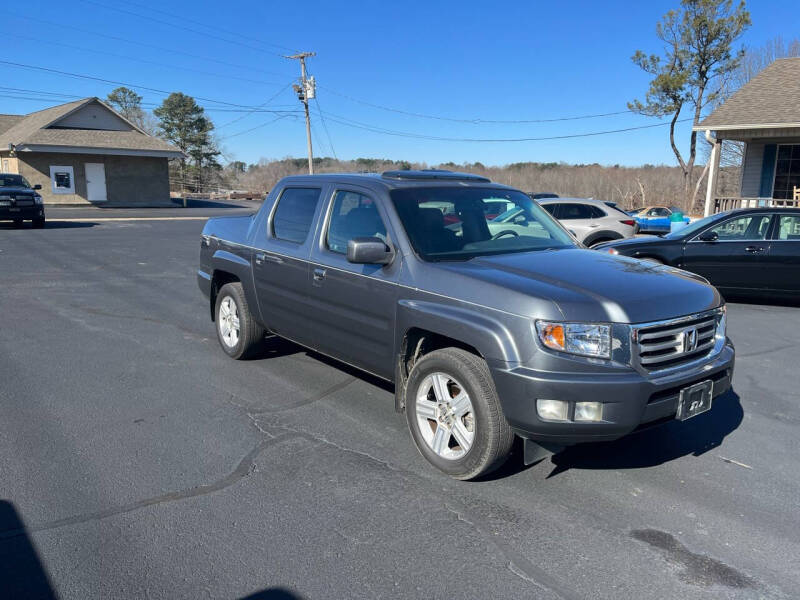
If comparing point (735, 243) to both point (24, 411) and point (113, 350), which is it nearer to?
point (113, 350)

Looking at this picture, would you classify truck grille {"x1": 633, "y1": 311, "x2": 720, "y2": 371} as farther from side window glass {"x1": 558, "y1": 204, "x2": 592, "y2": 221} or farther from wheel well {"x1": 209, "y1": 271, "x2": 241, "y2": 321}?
side window glass {"x1": 558, "y1": 204, "x2": 592, "y2": 221}

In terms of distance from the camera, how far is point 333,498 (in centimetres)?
367

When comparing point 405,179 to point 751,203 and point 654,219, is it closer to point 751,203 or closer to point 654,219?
point 751,203

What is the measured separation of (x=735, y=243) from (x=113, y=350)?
28.3 ft

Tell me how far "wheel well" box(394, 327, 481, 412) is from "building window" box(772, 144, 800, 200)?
1804 centimetres

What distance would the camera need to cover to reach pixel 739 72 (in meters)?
36.6

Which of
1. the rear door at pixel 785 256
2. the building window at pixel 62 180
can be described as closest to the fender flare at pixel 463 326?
the rear door at pixel 785 256

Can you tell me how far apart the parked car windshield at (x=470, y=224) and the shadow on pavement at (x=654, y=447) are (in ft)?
4.81

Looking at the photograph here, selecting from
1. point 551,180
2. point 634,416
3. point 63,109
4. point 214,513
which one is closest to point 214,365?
point 214,513

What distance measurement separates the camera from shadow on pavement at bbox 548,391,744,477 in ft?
13.9

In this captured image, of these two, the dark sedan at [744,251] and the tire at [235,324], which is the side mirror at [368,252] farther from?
the dark sedan at [744,251]

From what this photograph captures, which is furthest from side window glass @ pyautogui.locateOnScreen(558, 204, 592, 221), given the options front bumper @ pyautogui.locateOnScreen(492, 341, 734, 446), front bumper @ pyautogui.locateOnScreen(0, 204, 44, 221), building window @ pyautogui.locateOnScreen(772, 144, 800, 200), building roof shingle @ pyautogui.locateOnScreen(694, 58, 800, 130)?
front bumper @ pyautogui.locateOnScreen(0, 204, 44, 221)

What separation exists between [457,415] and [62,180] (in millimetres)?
37671

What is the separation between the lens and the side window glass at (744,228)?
9617 mm
